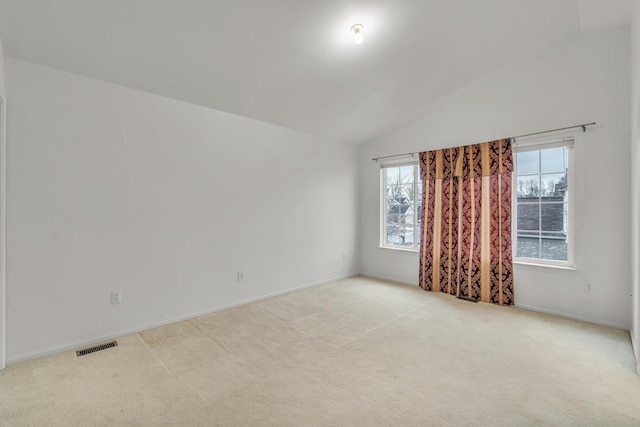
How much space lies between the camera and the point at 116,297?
9.93 feet

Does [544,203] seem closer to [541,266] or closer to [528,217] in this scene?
[528,217]

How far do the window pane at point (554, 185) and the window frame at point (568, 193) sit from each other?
0.11 metres

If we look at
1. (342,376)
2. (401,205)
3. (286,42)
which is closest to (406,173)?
(401,205)

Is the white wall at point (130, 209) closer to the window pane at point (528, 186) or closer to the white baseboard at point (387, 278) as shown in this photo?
the white baseboard at point (387, 278)

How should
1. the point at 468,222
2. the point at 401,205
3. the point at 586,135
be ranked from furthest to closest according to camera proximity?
the point at 401,205 < the point at 468,222 < the point at 586,135

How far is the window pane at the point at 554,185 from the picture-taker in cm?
371

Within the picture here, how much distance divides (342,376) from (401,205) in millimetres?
3499

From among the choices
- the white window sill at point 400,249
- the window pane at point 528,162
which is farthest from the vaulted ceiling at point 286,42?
the white window sill at point 400,249

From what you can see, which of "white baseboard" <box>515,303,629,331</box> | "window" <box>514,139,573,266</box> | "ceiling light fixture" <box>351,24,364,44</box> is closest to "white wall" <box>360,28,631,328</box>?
"white baseboard" <box>515,303,629,331</box>

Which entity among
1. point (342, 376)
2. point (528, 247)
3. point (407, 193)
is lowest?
point (342, 376)

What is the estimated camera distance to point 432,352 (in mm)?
2713

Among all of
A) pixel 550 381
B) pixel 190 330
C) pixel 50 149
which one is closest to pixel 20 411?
pixel 190 330

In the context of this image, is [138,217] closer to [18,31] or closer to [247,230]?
[247,230]

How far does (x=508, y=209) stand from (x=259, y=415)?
375 cm
